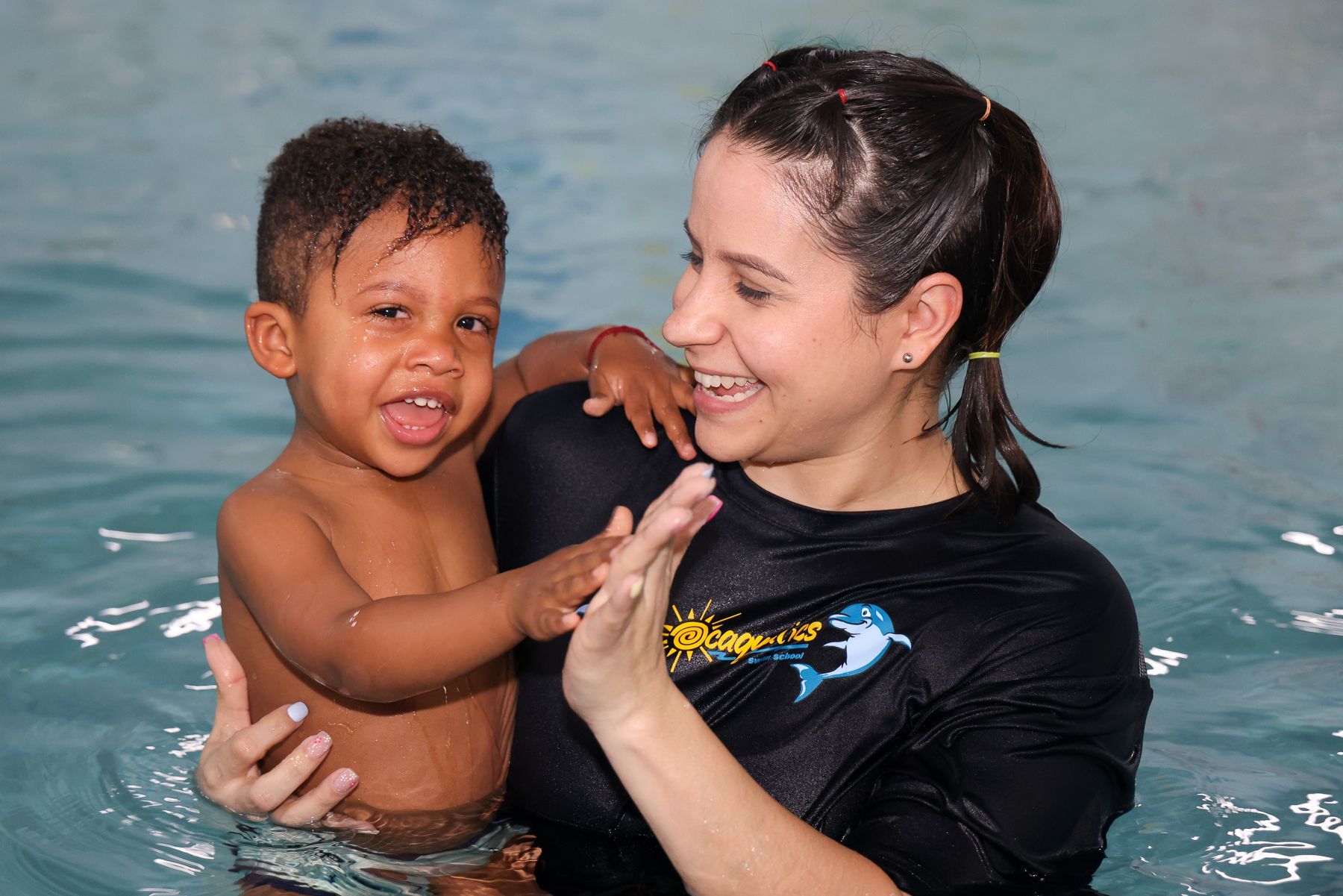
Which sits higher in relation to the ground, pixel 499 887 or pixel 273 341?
pixel 273 341

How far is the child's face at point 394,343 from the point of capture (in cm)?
257

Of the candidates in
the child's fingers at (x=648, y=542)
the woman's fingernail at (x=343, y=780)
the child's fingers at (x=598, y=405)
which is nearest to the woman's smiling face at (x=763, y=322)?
the child's fingers at (x=598, y=405)

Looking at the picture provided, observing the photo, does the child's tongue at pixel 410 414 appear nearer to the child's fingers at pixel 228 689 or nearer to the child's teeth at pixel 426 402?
the child's teeth at pixel 426 402

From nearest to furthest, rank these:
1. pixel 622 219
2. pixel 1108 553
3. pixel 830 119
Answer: pixel 830 119, pixel 1108 553, pixel 622 219

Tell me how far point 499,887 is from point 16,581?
2111 mm

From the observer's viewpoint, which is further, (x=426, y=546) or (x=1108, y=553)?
(x=1108, y=553)

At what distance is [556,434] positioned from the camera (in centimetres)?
273

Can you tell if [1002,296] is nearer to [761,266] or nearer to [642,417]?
[761,266]

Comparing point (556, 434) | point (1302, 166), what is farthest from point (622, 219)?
point (556, 434)

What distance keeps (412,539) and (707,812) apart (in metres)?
0.92

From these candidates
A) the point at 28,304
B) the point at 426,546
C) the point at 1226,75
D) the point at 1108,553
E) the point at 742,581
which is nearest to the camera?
the point at 742,581

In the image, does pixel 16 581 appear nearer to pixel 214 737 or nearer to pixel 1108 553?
pixel 214 737

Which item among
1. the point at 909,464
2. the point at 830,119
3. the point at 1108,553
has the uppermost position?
the point at 830,119

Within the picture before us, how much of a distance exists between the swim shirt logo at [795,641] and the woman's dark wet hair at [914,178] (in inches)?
11.8
